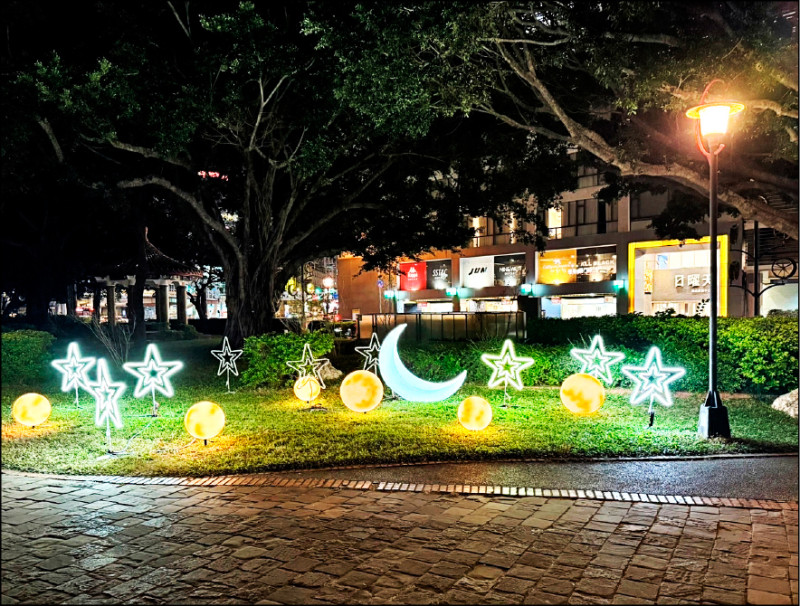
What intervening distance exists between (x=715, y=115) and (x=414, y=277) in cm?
3451

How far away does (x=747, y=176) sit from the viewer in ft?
45.8

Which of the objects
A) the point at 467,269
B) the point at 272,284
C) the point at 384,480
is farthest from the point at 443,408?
the point at 467,269

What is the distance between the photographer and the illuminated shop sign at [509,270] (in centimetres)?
3647

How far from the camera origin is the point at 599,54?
10.4 metres

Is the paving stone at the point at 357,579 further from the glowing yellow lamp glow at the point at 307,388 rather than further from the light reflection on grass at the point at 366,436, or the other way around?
the glowing yellow lamp glow at the point at 307,388

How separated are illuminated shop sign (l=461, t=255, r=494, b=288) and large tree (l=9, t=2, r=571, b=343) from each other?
15229 millimetres

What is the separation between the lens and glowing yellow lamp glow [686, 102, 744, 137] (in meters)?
8.40

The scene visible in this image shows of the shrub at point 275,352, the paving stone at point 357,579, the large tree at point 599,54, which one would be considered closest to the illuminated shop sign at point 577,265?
the large tree at point 599,54

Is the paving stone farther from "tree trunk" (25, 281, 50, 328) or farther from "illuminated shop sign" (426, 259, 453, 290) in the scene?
"illuminated shop sign" (426, 259, 453, 290)

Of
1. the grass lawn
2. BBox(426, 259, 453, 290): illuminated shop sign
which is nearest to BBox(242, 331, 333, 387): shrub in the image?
the grass lawn

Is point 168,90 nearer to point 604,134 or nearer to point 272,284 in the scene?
point 272,284

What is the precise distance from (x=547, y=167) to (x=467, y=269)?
68.8 ft

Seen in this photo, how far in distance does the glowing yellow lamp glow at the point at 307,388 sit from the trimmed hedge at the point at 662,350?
12.6 ft

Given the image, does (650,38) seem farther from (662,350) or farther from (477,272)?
(477,272)
